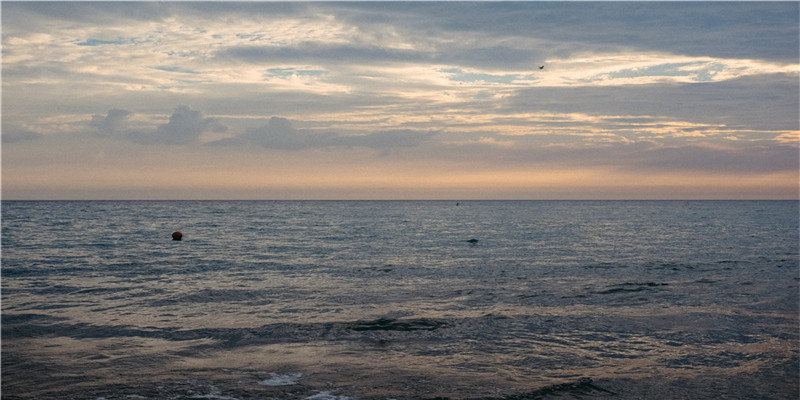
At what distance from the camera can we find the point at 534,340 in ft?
51.8

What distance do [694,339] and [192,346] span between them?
1458cm

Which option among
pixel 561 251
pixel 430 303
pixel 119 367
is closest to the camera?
pixel 119 367

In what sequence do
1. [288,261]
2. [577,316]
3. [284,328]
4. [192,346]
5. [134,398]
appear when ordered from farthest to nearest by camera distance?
1. [288,261]
2. [577,316]
3. [284,328]
4. [192,346]
5. [134,398]

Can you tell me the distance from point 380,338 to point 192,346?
210 inches

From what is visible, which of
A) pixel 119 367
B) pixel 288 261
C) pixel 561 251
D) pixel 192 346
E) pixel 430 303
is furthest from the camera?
pixel 561 251

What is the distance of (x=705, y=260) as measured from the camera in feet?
118

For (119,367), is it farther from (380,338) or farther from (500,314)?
(500,314)

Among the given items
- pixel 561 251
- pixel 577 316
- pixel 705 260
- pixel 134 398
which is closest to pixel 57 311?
pixel 134 398

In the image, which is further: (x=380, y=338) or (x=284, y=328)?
(x=284, y=328)

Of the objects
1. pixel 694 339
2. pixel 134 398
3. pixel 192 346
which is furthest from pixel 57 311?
pixel 694 339

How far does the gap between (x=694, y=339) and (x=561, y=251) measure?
26221 millimetres

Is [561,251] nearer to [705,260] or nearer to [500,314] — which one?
[705,260]

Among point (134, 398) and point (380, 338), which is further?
point (380, 338)

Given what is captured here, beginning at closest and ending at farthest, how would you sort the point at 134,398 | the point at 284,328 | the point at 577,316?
1. the point at 134,398
2. the point at 284,328
3. the point at 577,316
